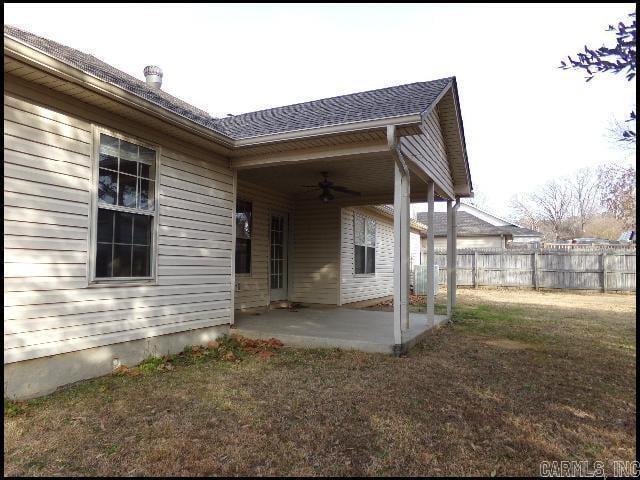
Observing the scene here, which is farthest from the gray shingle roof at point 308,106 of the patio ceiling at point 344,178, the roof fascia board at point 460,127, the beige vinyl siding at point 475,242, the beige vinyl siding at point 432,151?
the beige vinyl siding at point 475,242

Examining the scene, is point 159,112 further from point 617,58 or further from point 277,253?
point 277,253

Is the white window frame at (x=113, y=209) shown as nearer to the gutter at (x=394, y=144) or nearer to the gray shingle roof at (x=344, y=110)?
the gray shingle roof at (x=344, y=110)

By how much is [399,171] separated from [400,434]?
11.2 feet

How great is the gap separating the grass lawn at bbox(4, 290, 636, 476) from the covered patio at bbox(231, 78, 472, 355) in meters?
1.04

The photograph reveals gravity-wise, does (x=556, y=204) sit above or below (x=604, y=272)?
above

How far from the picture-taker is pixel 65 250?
157 inches

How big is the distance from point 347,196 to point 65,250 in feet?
21.0

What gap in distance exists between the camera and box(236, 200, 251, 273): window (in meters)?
7.93

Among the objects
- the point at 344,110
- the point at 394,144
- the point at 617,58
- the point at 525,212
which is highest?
the point at 525,212

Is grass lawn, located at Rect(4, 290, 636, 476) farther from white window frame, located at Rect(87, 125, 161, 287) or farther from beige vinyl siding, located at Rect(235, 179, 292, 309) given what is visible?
beige vinyl siding, located at Rect(235, 179, 292, 309)

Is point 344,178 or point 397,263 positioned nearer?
point 397,263

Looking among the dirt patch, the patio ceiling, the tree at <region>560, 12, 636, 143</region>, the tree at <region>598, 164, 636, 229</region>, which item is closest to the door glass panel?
the patio ceiling

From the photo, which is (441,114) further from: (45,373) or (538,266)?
(538,266)

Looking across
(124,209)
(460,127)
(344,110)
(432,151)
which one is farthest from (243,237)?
(460,127)
